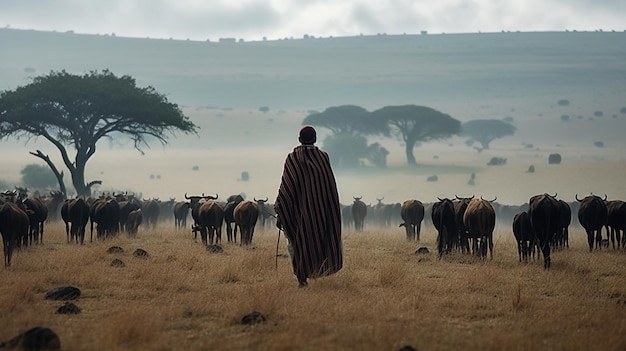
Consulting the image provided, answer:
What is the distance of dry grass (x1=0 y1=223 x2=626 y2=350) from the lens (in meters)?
10.0

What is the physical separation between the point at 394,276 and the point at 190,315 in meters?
4.20

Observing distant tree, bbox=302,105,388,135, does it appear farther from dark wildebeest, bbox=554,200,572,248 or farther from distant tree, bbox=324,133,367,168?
dark wildebeest, bbox=554,200,572,248

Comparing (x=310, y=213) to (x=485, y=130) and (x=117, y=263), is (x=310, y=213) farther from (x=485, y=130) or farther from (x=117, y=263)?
(x=485, y=130)

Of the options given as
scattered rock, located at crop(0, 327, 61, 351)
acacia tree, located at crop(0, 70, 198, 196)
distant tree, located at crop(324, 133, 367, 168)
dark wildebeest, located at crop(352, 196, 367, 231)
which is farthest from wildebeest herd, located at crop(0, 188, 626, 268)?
distant tree, located at crop(324, 133, 367, 168)

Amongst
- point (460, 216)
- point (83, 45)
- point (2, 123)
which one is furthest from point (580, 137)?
point (83, 45)

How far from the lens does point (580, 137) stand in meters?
103

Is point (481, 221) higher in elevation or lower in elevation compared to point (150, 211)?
lower

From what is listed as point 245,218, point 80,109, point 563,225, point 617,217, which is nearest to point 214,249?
point 245,218

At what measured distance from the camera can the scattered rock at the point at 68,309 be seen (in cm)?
1161

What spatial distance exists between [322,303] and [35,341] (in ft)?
13.1

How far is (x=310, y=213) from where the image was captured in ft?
46.3

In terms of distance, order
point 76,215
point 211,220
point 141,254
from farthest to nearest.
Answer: point 211,220
point 76,215
point 141,254

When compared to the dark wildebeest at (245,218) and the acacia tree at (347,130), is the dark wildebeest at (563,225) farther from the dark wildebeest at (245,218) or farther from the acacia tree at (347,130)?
the acacia tree at (347,130)

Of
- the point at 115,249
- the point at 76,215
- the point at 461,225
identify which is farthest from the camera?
the point at 76,215
